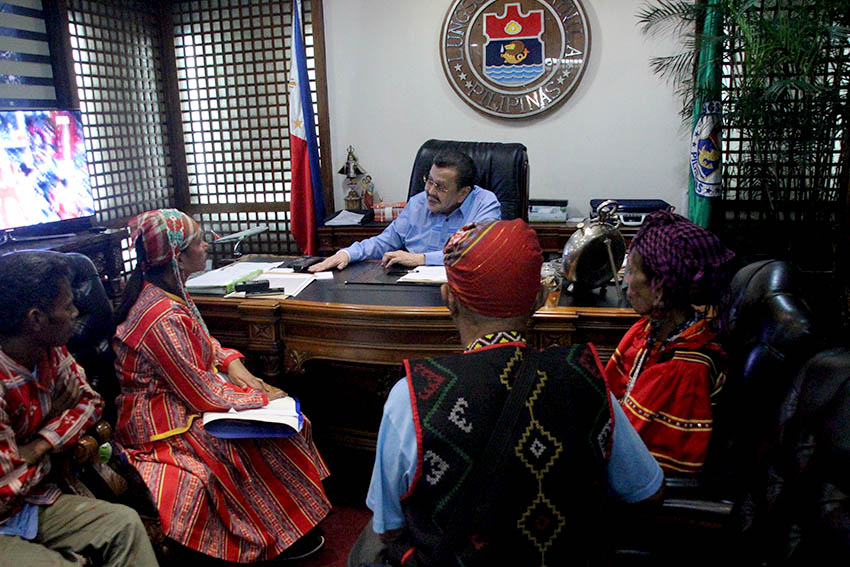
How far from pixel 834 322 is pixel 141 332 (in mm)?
3266

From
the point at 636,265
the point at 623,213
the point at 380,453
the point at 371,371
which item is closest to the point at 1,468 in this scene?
the point at 380,453

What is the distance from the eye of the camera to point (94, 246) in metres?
3.58

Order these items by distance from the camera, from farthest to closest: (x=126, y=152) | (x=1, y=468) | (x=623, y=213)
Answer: (x=126, y=152)
(x=623, y=213)
(x=1, y=468)

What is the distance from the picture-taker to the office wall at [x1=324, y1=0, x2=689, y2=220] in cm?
419

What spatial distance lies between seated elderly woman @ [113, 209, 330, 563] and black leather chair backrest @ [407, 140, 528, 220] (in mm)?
1639

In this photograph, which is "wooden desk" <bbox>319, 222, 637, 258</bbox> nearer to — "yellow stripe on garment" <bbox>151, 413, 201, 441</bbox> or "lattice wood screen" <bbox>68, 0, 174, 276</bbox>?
"lattice wood screen" <bbox>68, 0, 174, 276</bbox>

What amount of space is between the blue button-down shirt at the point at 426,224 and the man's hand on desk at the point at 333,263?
0.22m

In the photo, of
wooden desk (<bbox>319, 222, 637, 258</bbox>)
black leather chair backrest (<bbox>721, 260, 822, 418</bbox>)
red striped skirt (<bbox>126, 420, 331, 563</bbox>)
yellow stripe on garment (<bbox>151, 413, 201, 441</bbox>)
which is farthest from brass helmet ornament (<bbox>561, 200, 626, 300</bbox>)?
wooden desk (<bbox>319, 222, 637, 258</bbox>)

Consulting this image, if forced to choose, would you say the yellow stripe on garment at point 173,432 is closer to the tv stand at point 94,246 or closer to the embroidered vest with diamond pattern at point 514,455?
the embroidered vest with diamond pattern at point 514,455

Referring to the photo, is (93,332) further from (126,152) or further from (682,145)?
(682,145)

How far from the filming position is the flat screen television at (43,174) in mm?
3322

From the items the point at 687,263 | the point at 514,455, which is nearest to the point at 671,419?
the point at 687,263

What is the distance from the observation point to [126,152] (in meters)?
4.54

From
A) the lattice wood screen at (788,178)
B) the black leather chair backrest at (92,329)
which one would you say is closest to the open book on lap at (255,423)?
the black leather chair backrest at (92,329)
